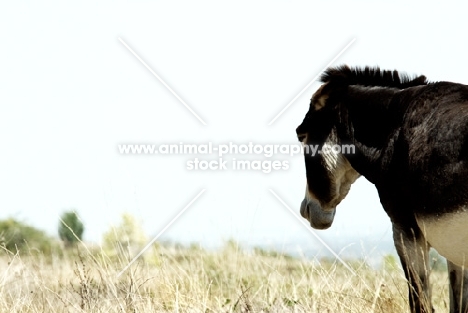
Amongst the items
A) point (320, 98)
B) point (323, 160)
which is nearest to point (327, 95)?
point (320, 98)

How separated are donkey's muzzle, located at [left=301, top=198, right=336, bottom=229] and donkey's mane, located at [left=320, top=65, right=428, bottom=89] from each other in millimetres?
1327

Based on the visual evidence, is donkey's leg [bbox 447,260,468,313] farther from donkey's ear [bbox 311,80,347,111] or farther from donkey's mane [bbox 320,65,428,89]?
donkey's ear [bbox 311,80,347,111]

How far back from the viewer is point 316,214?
796 cm

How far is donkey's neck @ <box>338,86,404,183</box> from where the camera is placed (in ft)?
23.7

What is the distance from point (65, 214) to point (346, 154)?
37.5 feet

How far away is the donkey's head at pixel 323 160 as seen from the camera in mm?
7777

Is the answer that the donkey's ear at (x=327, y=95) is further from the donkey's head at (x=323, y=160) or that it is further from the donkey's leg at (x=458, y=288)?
the donkey's leg at (x=458, y=288)

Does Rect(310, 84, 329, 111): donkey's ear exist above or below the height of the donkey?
above

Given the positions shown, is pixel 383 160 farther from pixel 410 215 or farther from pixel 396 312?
pixel 396 312

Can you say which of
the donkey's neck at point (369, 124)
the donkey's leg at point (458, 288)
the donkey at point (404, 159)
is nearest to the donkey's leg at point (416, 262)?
the donkey at point (404, 159)

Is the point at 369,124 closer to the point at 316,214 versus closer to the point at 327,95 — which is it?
the point at 327,95

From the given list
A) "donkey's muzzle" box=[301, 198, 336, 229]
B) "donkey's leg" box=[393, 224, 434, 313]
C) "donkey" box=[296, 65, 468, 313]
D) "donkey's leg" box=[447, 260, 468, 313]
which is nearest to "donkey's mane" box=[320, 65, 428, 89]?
"donkey" box=[296, 65, 468, 313]

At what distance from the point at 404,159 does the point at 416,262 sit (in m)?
0.95

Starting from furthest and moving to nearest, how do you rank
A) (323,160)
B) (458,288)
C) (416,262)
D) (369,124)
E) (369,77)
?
(369,77) < (323,160) < (369,124) < (458,288) < (416,262)
